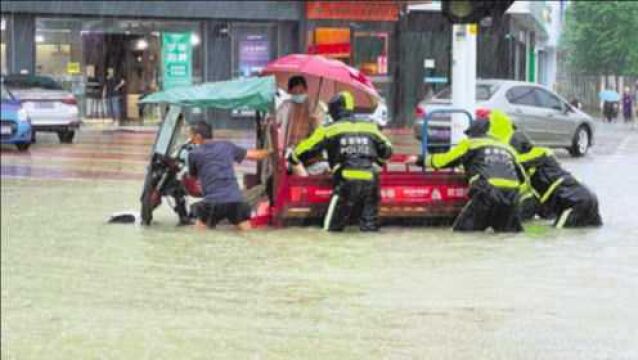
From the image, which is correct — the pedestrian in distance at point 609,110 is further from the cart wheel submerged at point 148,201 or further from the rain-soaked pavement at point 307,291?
the cart wheel submerged at point 148,201

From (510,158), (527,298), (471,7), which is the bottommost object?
(527,298)

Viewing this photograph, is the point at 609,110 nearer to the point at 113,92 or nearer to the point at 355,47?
the point at 113,92

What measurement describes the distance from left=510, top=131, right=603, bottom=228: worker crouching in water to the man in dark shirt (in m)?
2.91

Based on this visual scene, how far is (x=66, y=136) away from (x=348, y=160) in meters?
12.2

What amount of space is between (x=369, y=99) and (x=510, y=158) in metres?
2.17

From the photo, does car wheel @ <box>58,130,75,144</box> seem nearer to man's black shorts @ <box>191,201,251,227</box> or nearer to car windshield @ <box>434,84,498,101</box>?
car windshield @ <box>434,84,498,101</box>

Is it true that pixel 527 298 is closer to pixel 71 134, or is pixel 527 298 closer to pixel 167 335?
pixel 167 335

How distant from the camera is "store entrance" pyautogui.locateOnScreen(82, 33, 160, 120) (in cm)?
2777

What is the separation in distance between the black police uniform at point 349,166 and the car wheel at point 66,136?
1144cm

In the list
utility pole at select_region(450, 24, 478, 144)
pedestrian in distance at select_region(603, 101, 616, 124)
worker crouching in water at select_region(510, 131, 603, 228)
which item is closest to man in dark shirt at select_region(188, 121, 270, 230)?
worker crouching in water at select_region(510, 131, 603, 228)

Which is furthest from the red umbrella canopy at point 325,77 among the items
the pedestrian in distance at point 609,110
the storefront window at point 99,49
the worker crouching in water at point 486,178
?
the storefront window at point 99,49

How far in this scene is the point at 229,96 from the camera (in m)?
11.1

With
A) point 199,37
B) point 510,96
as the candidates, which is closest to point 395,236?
point 510,96

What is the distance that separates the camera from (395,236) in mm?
11219
